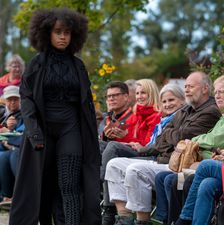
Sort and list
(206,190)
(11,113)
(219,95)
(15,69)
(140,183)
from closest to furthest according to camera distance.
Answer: (206,190), (219,95), (140,183), (11,113), (15,69)

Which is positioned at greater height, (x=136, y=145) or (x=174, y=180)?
(x=136, y=145)

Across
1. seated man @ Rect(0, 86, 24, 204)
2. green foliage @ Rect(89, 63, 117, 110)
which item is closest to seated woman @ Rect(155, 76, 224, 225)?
seated man @ Rect(0, 86, 24, 204)

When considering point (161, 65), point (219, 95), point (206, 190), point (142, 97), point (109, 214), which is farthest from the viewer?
point (161, 65)

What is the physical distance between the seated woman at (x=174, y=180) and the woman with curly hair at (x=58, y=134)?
63cm

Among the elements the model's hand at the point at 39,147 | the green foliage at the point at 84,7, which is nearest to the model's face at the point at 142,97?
the model's hand at the point at 39,147

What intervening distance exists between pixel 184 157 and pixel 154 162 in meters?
0.78

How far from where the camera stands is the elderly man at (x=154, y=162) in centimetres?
728

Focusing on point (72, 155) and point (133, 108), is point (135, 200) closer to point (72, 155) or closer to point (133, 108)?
point (72, 155)

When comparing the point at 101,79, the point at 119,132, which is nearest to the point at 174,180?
the point at 119,132

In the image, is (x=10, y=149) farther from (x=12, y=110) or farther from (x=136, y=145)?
(x=136, y=145)

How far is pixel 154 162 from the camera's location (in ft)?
25.4

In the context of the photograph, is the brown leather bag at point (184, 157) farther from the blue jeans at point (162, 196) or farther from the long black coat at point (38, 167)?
the long black coat at point (38, 167)

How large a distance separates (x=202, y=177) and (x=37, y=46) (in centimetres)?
195

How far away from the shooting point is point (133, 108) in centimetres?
923
